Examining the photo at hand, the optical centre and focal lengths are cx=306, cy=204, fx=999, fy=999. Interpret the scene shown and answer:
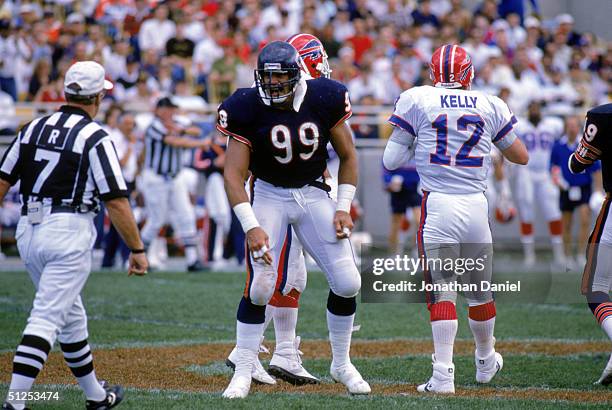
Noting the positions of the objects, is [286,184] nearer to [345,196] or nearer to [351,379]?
[345,196]

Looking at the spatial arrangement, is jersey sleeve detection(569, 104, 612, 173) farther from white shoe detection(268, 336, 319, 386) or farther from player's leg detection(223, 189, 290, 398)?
white shoe detection(268, 336, 319, 386)

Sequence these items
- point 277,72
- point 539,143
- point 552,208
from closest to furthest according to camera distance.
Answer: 1. point 277,72
2. point 552,208
3. point 539,143

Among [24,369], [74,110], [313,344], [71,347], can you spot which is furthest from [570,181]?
[24,369]

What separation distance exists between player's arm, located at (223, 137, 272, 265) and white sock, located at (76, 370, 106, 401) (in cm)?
108

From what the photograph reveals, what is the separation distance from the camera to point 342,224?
18.5 feet

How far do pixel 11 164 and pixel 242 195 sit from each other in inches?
49.3

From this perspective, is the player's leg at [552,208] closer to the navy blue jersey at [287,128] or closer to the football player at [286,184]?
the football player at [286,184]

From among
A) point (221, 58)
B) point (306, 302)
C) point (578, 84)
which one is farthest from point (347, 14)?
point (306, 302)

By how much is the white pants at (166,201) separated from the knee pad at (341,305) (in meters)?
7.17

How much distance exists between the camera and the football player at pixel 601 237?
625 cm

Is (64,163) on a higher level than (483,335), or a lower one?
higher

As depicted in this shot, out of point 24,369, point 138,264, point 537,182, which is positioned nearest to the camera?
point 24,369

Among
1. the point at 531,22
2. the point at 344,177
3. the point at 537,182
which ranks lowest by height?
the point at 537,182

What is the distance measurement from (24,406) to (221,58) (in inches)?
450
